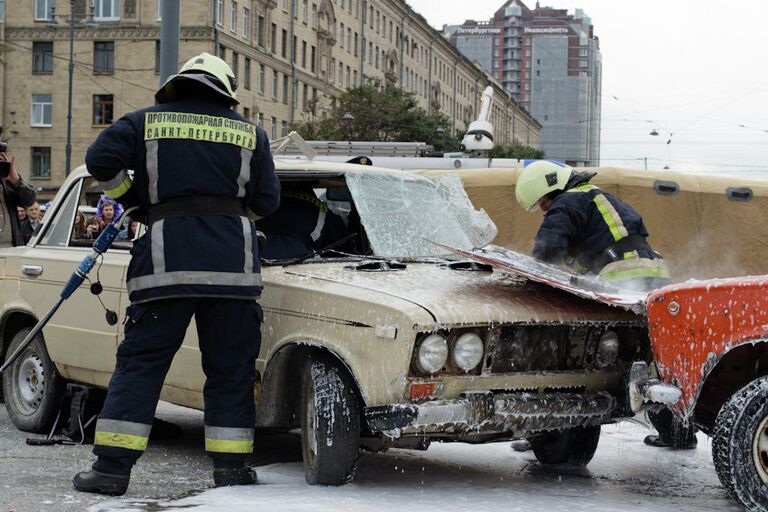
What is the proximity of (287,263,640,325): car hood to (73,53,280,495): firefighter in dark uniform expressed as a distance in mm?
525

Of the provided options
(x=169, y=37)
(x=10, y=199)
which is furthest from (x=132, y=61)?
(x=10, y=199)

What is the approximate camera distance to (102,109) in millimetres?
54281

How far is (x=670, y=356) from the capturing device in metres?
4.88

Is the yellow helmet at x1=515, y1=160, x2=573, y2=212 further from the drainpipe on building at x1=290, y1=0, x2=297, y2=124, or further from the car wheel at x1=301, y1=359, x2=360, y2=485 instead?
the drainpipe on building at x1=290, y1=0, x2=297, y2=124

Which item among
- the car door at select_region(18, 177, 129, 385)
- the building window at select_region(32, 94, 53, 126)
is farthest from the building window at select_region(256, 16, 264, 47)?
the car door at select_region(18, 177, 129, 385)

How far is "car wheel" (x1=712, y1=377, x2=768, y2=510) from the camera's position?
176 inches

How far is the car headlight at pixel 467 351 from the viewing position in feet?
16.5

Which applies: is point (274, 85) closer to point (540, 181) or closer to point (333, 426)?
point (540, 181)

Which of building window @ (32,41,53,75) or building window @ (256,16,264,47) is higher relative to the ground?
building window @ (256,16,264,47)

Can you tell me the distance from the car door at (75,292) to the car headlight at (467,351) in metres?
2.22

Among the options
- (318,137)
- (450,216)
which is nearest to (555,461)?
(450,216)

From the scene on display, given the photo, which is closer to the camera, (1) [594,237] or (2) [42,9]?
(1) [594,237]

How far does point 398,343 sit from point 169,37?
577 centimetres

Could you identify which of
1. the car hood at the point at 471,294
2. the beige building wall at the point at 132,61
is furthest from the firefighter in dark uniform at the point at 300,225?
the beige building wall at the point at 132,61
